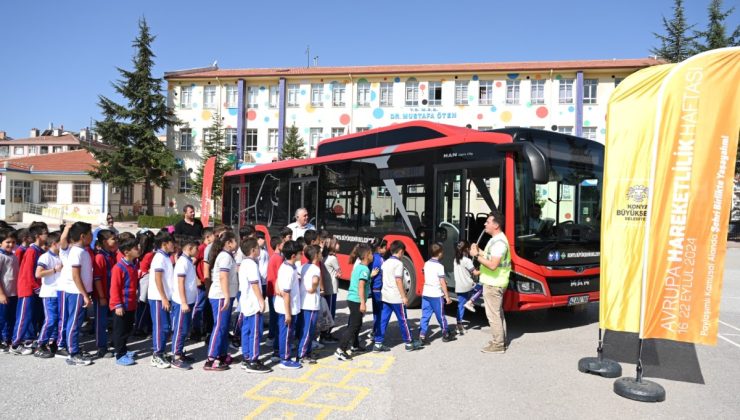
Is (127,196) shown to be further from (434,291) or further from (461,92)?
(434,291)

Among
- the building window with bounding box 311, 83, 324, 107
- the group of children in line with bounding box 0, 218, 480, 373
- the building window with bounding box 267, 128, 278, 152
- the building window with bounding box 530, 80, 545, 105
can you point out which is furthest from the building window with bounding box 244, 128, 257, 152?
the group of children in line with bounding box 0, 218, 480, 373

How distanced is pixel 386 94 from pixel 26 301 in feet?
101

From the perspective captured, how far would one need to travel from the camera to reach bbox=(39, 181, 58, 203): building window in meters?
39.9

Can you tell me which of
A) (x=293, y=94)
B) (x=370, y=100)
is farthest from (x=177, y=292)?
(x=293, y=94)

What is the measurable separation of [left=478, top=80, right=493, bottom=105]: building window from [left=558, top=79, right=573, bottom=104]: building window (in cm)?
443

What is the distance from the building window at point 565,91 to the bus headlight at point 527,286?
28743mm

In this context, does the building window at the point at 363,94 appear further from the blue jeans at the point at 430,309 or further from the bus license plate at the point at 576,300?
the blue jeans at the point at 430,309

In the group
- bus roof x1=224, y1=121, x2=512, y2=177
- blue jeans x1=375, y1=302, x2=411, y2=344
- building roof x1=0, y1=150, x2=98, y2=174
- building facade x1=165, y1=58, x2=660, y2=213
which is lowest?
blue jeans x1=375, y1=302, x2=411, y2=344

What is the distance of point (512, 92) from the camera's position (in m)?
33.3

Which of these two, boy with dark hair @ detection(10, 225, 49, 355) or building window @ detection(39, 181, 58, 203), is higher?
building window @ detection(39, 181, 58, 203)

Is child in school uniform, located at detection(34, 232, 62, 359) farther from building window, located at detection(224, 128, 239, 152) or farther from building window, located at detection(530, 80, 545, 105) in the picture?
building window, located at detection(224, 128, 239, 152)

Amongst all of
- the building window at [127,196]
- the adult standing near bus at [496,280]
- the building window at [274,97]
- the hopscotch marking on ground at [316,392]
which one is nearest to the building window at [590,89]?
the building window at [274,97]

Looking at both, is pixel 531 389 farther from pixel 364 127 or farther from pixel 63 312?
pixel 364 127

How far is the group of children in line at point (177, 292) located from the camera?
5559mm
